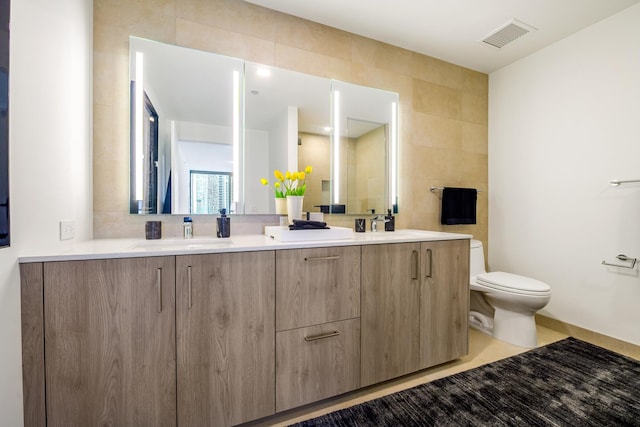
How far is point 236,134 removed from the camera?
187cm

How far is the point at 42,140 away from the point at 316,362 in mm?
1578

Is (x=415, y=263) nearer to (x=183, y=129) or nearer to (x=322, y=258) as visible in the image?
(x=322, y=258)

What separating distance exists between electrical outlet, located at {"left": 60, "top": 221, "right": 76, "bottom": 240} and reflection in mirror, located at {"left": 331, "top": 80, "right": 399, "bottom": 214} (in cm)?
155

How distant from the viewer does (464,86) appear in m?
2.80

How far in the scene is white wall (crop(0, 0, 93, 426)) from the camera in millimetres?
965

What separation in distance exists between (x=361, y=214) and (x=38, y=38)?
2.01 meters

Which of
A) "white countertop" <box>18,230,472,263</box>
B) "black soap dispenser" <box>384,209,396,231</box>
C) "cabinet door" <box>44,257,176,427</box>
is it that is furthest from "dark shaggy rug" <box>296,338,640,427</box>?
"black soap dispenser" <box>384,209,396,231</box>

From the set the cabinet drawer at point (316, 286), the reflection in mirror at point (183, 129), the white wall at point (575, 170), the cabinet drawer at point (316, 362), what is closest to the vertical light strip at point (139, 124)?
the reflection in mirror at point (183, 129)

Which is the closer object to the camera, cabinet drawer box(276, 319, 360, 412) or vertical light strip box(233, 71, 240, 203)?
cabinet drawer box(276, 319, 360, 412)

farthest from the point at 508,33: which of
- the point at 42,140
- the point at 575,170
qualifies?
the point at 42,140

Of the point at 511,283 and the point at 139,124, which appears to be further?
the point at 511,283

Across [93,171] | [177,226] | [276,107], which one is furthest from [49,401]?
[276,107]

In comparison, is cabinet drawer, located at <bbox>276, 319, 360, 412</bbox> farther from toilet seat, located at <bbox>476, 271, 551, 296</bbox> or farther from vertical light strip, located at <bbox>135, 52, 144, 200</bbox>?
toilet seat, located at <bbox>476, 271, 551, 296</bbox>

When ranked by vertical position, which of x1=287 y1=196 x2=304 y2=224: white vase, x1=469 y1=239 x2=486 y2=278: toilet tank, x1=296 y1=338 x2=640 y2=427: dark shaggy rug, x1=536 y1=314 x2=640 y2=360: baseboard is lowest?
x1=296 y1=338 x2=640 y2=427: dark shaggy rug
